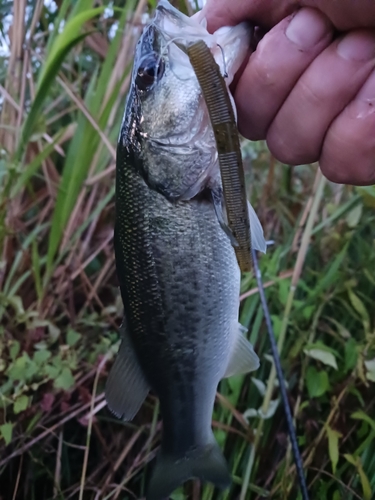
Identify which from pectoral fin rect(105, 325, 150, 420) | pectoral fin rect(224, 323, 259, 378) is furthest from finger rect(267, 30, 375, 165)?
pectoral fin rect(105, 325, 150, 420)

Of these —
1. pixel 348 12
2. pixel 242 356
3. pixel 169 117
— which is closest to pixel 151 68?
pixel 169 117

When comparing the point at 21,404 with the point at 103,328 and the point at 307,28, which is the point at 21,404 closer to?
the point at 103,328

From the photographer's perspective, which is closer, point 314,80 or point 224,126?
point 224,126

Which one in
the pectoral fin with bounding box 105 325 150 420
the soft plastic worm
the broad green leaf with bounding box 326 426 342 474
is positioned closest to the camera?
the soft plastic worm

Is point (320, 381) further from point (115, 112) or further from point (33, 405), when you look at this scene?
point (115, 112)

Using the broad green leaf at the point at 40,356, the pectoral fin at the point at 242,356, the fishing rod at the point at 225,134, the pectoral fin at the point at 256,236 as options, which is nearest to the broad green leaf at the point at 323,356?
the pectoral fin at the point at 242,356

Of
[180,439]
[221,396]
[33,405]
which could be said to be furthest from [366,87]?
[33,405]

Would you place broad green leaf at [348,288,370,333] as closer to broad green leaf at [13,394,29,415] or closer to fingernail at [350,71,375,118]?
fingernail at [350,71,375,118]
